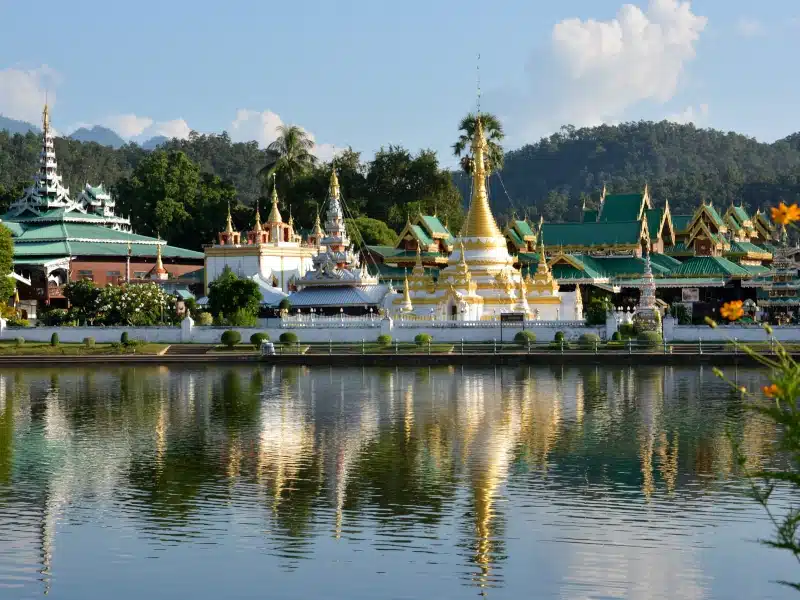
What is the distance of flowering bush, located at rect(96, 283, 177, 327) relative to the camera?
185ft

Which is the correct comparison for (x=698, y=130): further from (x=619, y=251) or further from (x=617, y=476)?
(x=617, y=476)

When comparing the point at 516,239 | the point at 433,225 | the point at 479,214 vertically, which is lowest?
the point at 516,239

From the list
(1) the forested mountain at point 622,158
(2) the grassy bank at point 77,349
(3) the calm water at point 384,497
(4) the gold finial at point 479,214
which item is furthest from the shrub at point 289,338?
(1) the forested mountain at point 622,158

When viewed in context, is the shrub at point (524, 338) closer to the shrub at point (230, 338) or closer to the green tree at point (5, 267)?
the shrub at point (230, 338)

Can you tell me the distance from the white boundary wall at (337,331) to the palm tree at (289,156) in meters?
35.4

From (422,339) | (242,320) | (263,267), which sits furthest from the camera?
(263,267)

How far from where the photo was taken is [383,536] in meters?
19.4

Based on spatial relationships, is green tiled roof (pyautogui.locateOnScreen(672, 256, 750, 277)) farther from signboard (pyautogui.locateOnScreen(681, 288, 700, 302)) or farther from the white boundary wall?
the white boundary wall

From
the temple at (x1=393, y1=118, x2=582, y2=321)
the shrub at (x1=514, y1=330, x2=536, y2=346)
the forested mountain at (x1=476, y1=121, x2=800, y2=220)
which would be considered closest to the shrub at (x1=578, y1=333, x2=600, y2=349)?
the shrub at (x1=514, y1=330, x2=536, y2=346)

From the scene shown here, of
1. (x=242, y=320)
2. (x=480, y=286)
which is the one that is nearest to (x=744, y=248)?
(x=480, y=286)

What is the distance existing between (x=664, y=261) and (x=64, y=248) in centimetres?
3137

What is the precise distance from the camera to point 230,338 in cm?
5322

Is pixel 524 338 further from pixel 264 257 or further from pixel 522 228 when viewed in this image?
pixel 264 257

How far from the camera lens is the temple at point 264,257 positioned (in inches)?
2675
